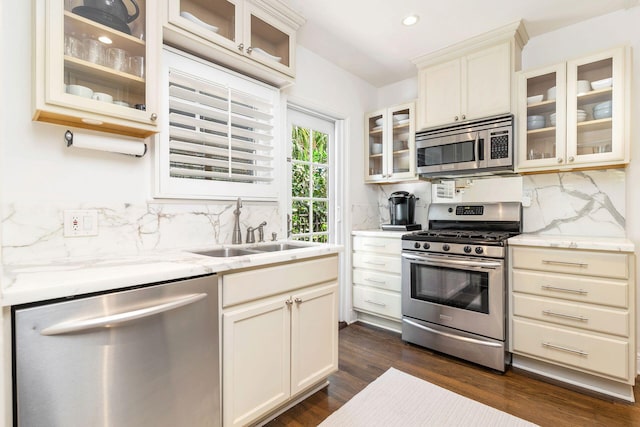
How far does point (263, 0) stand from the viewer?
6.59ft

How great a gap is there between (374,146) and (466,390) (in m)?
2.39

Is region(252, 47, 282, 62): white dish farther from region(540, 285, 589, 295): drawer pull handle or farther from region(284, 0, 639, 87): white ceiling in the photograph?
region(540, 285, 589, 295): drawer pull handle

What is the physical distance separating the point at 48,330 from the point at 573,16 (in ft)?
11.9

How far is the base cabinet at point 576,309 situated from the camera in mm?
1895

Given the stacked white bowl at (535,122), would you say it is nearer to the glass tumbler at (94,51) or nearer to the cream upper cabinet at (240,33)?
the cream upper cabinet at (240,33)

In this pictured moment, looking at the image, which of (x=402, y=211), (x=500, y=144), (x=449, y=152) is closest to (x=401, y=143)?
(x=449, y=152)

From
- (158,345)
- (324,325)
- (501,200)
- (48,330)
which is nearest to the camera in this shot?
(48,330)

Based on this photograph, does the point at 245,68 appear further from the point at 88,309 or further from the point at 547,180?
the point at 547,180

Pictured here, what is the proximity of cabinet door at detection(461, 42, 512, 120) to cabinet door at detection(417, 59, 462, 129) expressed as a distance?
0.20 feet

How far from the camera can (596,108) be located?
2223 mm

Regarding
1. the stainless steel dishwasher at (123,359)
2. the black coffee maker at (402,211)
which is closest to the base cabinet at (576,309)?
the black coffee maker at (402,211)

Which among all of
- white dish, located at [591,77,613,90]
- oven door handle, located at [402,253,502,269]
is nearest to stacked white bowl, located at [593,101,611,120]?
white dish, located at [591,77,613,90]

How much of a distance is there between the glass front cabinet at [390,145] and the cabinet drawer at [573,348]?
1.61 metres

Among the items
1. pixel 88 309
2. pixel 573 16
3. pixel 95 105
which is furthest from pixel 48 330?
pixel 573 16
